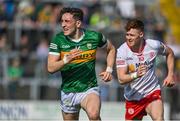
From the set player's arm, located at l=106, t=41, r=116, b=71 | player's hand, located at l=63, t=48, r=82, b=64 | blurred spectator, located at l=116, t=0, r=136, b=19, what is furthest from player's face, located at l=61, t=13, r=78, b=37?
blurred spectator, located at l=116, t=0, r=136, b=19

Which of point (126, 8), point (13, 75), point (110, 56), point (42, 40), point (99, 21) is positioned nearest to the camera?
point (110, 56)

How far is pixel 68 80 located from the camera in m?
10.9

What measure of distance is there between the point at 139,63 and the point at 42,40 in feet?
29.7

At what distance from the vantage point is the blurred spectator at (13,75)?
18906 millimetres

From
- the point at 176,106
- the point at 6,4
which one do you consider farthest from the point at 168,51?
the point at 6,4

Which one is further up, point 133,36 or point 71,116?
point 133,36

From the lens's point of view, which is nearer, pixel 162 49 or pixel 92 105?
pixel 92 105

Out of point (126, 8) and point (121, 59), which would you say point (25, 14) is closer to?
point (126, 8)

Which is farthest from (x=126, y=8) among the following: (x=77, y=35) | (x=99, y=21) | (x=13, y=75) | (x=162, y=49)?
(x=77, y=35)

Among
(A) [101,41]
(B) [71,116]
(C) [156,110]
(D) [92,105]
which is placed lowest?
(B) [71,116]

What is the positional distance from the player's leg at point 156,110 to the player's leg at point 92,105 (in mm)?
837

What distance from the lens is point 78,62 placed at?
10797 millimetres

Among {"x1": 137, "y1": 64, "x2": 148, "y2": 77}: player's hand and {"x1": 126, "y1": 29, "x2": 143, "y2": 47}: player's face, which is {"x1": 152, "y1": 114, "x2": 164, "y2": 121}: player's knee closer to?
{"x1": 137, "y1": 64, "x2": 148, "y2": 77}: player's hand

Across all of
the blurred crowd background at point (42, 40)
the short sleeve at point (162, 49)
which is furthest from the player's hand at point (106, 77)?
the blurred crowd background at point (42, 40)
